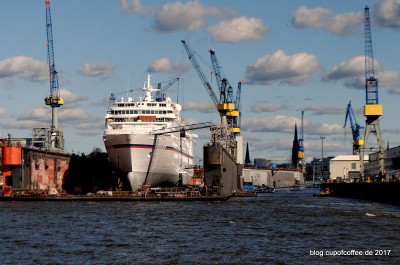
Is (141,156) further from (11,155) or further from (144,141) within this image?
(11,155)

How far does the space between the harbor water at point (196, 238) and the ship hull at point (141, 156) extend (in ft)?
139

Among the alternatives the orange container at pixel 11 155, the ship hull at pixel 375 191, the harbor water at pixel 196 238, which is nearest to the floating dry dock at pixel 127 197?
the orange container at pixel 11 155

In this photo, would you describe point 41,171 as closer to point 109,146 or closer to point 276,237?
point 109,146

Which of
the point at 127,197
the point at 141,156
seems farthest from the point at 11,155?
the point at 127,197

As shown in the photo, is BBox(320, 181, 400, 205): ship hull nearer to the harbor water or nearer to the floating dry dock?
the floating dry dock

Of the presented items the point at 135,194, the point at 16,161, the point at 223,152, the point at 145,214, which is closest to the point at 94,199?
the point at 135,194

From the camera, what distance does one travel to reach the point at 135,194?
127 meters

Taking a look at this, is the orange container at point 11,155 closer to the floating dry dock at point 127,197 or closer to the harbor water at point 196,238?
the floating dry dock at point 127,197

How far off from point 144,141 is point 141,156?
9.18 ft

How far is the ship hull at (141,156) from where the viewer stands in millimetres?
133500

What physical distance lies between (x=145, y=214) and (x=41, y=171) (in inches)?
2377

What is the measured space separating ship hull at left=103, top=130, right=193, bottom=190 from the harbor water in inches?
1672

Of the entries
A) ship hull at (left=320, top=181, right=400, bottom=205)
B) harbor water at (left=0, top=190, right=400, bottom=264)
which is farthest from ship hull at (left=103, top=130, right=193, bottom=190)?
Result: harbor water at (left=0, top=190, right=400, bottom=264)

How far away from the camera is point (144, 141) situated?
5276 inches
